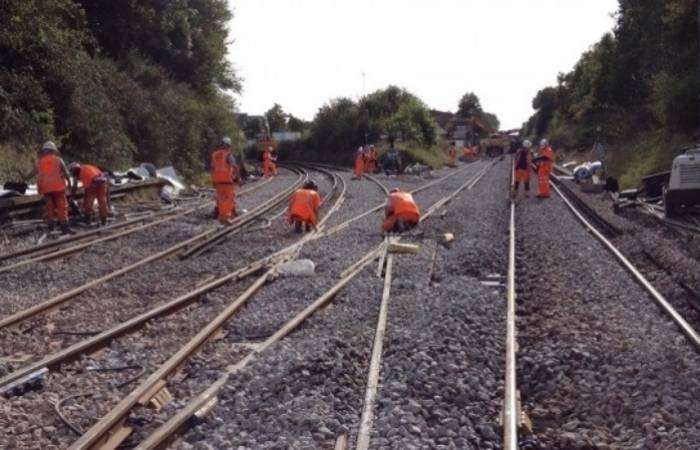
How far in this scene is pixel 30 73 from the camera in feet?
68.7

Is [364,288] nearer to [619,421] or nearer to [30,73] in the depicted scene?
[619,421]

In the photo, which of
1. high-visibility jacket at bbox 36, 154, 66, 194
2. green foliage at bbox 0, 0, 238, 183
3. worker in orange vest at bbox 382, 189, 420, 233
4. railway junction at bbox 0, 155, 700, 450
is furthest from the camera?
green foliage at bbox 0, 0, 238, 183

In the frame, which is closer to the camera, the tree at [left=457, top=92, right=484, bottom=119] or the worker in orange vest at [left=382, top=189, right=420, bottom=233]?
the worker in orange vest at [left=382, top=189, right=420, bottom=233]

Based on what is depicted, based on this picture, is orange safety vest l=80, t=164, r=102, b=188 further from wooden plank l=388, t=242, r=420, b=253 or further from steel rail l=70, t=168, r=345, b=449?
steel rail l=70, t=168, r=345, b=449

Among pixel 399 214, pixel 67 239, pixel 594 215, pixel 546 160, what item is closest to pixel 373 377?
pixel 399 214

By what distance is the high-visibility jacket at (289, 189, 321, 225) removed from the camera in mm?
13919

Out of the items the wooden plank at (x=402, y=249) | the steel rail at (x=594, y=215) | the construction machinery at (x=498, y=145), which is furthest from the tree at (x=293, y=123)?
the wooden plank at (x=402, y=249)

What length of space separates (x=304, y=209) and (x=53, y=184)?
4.39 meters

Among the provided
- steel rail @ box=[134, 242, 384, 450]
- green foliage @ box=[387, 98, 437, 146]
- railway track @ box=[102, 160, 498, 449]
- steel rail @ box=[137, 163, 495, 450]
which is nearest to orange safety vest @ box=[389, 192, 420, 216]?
railway track @ box=[102, 160, 498, 449]

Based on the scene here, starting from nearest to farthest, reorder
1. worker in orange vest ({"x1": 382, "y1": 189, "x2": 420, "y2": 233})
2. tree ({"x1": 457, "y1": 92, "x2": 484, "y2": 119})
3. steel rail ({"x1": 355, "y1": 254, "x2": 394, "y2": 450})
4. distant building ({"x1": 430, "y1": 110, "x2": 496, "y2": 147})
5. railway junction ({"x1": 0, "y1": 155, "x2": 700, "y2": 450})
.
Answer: steel rail ({"x1": 355, "y1": 254, "x2": 394, "y2": 450}), railway junction ({"x1": 0, "y1": 155, "x2": 700, "y2": 450}), worker in orange vest ({"x1": 382, "y1": 189, "x2": 420, "y2": 233}), distant building ({"x1": 430, "y1": 110, "x2": 496, "y2": 147}), tree ({"x1": 457, "y1": 92, "x2": 484, "y2": 119})

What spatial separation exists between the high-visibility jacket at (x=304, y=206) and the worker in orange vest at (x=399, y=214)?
1380 millimetres

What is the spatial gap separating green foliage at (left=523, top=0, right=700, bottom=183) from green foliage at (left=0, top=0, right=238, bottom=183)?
17.2 m

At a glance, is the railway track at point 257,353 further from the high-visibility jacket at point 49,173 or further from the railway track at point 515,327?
the high-visibility jacket at point 49,173

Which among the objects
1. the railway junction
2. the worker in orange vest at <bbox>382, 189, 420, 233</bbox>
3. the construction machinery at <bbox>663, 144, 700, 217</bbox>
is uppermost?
the construction machinery at <bbox>663, 144, 700, 217</bbox>
